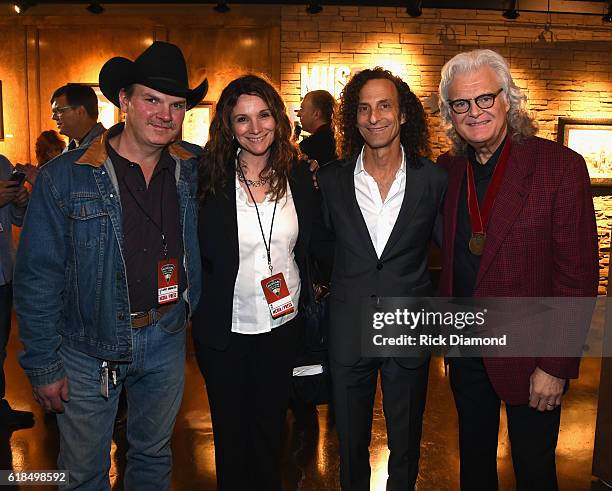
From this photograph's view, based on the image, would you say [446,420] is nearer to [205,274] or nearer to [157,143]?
[205,274]

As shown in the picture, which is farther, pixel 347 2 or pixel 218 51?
pixel 218 51

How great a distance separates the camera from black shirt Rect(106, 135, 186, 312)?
206 centimetres

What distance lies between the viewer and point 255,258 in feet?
7.74

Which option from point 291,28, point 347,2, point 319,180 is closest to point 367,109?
point 319,180

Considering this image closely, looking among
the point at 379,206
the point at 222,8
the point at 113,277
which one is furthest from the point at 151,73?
the point at 222,8

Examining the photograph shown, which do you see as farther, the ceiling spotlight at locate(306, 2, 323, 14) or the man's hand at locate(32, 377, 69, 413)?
the ceiling spotlight at locate(306, 2, 323, 14)

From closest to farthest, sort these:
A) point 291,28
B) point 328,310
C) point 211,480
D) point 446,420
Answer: point 328,310, point 211,480, point 446,420, point 291,28

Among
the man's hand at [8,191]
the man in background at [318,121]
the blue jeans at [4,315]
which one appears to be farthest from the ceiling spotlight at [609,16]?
the blue jeans at [4,315]

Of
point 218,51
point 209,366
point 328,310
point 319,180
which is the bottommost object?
point 209,366

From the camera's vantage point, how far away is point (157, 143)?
2.07 metres

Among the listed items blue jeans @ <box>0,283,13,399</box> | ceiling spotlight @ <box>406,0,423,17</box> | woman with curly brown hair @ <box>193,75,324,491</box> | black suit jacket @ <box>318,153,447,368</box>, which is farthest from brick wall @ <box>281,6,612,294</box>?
black suit jacket @ <box>318,153,447,368</box>

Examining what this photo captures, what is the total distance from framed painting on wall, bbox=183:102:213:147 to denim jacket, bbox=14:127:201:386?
535cm

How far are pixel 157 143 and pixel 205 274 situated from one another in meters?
0.60

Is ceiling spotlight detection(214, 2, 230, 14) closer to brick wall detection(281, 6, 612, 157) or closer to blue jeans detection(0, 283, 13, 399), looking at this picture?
brick wall detection(281, 6, 612, 157)
